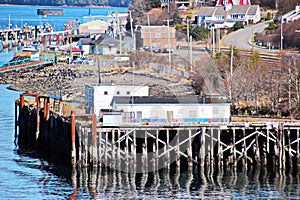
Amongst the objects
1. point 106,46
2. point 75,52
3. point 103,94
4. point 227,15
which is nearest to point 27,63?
point 75,52

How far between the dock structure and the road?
1454 inches

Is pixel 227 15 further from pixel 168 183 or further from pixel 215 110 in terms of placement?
pixel 168 183

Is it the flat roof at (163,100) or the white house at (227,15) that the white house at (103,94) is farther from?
the white house at (227,15)

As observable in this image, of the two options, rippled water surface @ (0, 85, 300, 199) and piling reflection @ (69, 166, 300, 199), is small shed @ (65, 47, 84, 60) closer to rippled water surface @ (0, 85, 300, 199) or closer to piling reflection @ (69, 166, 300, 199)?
rippled water surface @ (0, 85, 300, 199)

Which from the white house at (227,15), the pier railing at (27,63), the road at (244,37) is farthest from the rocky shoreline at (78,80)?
the white house at (227,15)

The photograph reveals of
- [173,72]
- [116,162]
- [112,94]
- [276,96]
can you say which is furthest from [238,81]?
[173,72]

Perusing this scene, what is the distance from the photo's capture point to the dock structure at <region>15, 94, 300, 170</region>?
156 ft

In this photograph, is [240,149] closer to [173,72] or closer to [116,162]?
[116,162]

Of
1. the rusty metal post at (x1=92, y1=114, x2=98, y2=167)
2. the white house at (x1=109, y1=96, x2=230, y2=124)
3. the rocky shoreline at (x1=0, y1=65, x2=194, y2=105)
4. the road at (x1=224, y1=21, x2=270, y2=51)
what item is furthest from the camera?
the road at (x1=224, y1=21, x2=270, y2=51)

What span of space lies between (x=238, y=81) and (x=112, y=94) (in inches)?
449

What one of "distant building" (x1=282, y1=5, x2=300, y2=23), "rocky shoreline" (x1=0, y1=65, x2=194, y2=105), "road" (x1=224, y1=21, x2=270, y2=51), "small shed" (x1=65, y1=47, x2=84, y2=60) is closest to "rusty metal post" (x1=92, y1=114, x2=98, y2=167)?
"rocky shoreline" (x1=0, y1=65, x2=194, y2=105)

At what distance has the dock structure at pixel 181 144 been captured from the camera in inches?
Answer: 1874

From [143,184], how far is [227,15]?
226 feet

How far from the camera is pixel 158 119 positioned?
4928cm
